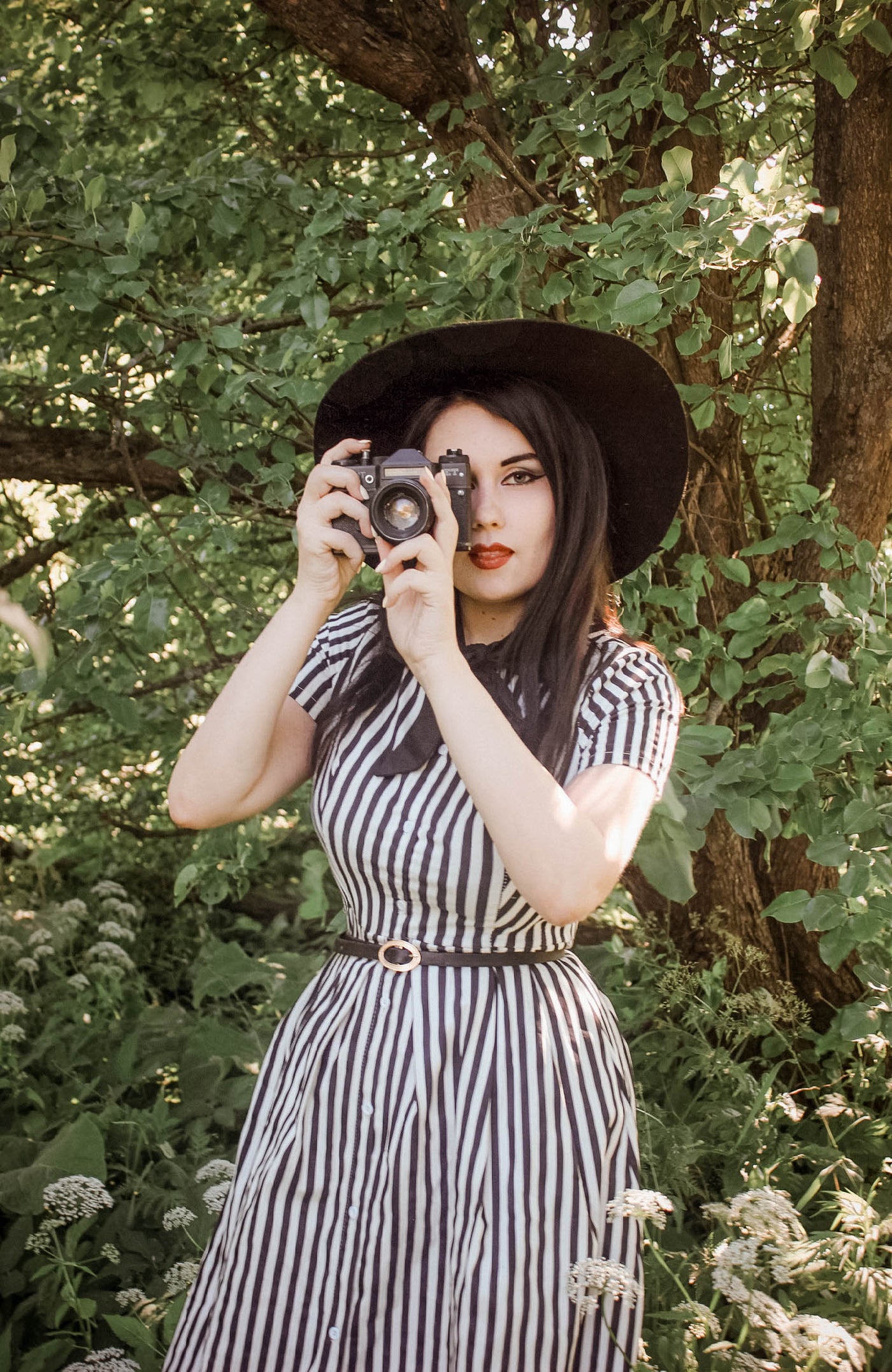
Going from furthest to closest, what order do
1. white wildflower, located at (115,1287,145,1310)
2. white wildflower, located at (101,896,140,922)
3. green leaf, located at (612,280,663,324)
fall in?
white wildflower, located at (101,896,140,922) → white wildflower, located at (115,1287,145,1310) → green leaf, located at (612,280,663,324)

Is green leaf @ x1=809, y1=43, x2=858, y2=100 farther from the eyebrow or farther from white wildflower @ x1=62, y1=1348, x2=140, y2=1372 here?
white wildflower @ x1=62, y1=1348, x2=140, y2=1372

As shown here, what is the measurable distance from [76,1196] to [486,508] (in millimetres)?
1514

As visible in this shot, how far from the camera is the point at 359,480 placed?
4.63 feet

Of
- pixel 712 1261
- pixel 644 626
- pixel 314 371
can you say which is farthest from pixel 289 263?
pixel 712 1261

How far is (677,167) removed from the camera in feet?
5.75

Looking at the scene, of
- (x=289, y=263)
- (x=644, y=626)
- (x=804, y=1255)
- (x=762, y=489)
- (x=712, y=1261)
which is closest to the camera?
(x=804, y=1255)

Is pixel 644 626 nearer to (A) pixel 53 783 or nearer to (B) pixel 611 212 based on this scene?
(B) pixel 611 212

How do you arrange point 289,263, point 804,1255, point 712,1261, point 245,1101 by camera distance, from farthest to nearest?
point 289,263
point 245,1101
point 712,1261
point 804,1255

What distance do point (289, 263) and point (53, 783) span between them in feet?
6.77

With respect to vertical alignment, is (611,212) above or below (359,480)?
above

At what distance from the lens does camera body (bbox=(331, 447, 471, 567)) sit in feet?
4.35

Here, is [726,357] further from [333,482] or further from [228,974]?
[228,974]

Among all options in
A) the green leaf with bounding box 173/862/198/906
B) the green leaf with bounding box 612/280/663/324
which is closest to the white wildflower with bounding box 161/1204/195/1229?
the green leaf with bounding box 173/862/198/906

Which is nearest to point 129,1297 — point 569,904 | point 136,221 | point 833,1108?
point 833,1108
